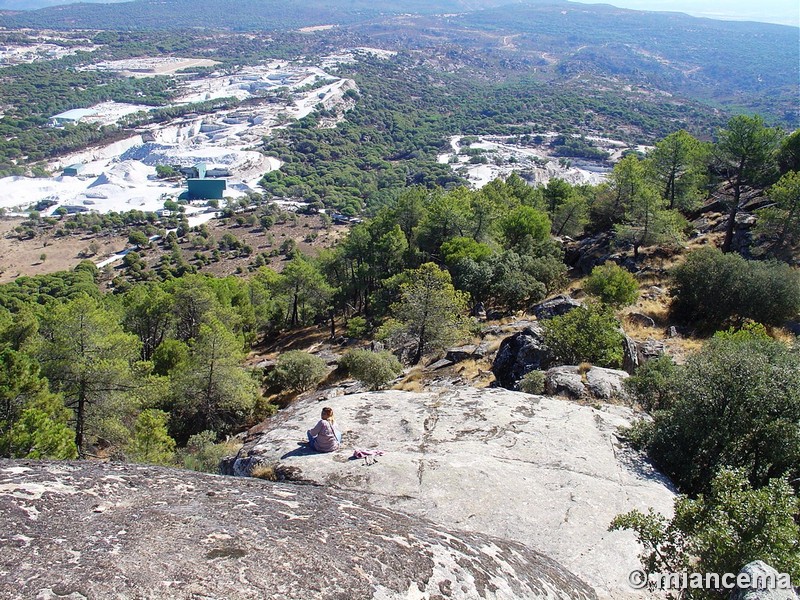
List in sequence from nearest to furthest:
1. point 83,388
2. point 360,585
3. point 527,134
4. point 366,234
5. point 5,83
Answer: point 360,585 → point 83,388 → point 366,234 → point 527,134 → point 5,83

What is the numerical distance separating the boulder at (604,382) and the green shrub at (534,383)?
4.28 feet

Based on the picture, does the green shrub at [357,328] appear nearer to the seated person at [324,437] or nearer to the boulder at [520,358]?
the boulder at [520,358]

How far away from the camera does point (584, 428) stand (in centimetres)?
1226

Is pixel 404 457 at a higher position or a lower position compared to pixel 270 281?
higher

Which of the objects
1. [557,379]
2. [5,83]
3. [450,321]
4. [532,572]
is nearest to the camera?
[532,572]

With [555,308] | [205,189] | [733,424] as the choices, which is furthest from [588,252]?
[205,189]

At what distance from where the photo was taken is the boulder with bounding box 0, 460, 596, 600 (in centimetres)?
457

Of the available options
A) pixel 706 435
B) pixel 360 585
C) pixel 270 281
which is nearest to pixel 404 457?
pixel 360 585

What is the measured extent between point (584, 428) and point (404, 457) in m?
4.65

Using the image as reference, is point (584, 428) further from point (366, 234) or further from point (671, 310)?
point (366, 234)

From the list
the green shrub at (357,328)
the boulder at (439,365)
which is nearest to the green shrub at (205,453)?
the boulder at (439,365)

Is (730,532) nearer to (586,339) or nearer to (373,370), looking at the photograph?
(586,339)

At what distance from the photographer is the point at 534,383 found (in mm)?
15656

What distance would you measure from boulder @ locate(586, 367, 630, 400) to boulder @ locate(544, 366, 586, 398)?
255mm
